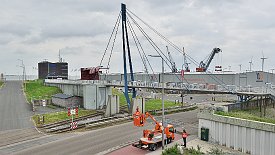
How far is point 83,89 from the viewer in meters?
52.8

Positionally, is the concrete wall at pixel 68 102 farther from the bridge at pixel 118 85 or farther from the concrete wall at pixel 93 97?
the concrete wall at pixel 93 97

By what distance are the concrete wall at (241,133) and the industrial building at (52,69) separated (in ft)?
265

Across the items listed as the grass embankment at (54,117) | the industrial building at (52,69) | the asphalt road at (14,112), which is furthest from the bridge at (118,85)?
the industrial building at (52,69)

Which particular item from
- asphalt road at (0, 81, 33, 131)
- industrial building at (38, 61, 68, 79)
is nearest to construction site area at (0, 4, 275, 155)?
asphalt road at (0, 81, 33, 131)

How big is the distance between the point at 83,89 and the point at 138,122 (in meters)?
30.8

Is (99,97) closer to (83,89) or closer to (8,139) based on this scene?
(83,89)

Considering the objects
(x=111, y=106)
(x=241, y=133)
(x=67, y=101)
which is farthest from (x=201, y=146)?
(x=67, y=101)

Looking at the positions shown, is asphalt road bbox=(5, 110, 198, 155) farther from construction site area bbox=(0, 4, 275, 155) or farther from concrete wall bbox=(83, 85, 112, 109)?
concrete wall bbox=(83, 85, 112, 109)

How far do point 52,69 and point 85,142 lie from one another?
79.3 m

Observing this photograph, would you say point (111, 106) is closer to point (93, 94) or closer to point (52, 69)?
point (93, 94)

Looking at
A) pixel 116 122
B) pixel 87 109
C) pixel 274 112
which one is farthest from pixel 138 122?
pixel 274 112

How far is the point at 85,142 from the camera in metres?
28.1

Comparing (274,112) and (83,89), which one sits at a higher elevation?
(83,89)

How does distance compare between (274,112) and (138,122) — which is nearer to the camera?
(138,122)
